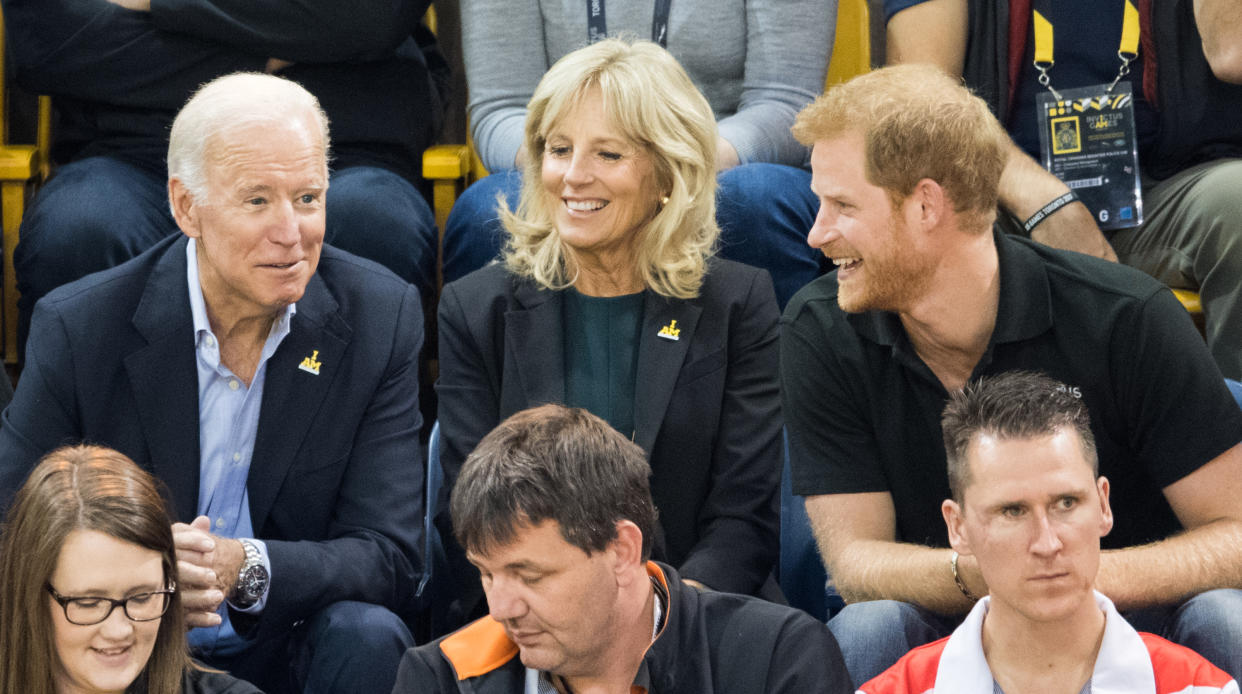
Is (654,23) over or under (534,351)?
over

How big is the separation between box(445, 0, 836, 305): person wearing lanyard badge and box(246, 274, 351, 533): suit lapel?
626 millimetres

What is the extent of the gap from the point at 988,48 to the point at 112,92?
1960mm

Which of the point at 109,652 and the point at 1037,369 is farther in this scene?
the point at 1037,369

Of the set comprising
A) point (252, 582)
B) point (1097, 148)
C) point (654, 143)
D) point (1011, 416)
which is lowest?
point (252, 582)

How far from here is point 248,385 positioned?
8.60 feet

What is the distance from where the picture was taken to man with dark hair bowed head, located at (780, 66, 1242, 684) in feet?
7.64

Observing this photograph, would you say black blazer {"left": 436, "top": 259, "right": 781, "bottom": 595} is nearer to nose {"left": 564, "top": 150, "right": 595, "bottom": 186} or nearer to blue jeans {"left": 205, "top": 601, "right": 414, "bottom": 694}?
nose {"left": 564, "top": 150, "right": 595, "bottom": 186}

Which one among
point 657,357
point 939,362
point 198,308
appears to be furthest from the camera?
point 657,357

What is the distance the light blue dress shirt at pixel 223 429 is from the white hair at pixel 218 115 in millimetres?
208

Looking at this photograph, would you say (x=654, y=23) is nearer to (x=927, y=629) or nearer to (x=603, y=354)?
(x=603, y=354)

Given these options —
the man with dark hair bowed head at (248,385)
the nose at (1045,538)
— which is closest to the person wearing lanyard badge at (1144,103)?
the nose at (1045,538)

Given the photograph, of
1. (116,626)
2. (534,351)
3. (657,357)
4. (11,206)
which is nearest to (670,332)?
(657,357)

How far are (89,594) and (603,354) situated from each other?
1.06 meters

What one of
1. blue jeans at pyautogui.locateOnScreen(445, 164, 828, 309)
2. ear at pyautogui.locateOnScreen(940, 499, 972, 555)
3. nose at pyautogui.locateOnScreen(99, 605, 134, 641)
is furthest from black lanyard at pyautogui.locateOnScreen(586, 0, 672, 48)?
nose at pyautogui.locateOnScreen(99, 605, 134, 641)
